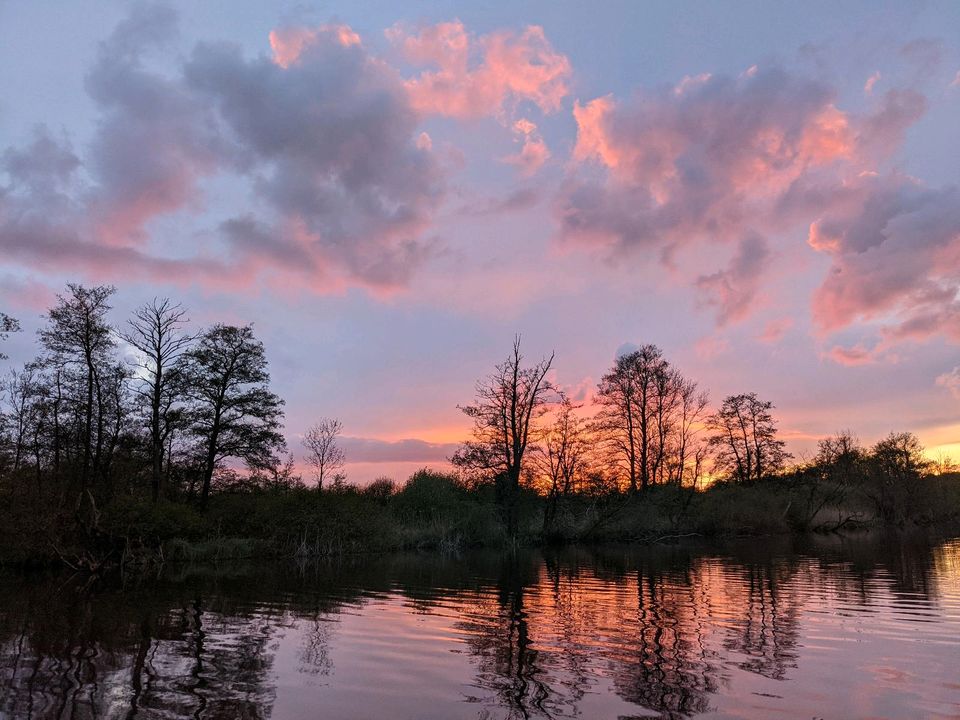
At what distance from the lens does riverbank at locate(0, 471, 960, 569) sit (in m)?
28.1

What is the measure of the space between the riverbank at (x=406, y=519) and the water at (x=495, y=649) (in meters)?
8.27

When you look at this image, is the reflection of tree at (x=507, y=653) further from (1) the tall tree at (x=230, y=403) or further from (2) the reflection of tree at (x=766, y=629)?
(1) the tall tree at (x=230, y=403)

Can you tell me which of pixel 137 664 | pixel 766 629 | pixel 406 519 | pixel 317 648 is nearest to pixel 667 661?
pixel 766 629

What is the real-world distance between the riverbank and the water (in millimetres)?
8272

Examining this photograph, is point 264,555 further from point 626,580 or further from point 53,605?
point 626,580

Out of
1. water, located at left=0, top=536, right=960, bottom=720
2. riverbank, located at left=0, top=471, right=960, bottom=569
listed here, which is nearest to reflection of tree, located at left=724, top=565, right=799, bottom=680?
water, located at left=0, top=536, right=960, bottom=720

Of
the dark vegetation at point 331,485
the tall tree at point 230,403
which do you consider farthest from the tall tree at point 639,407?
the tall tree at point 230,403

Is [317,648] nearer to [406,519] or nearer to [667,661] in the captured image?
[667,661]

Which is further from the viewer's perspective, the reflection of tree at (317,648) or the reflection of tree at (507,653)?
the reflection of tree at (317,648)

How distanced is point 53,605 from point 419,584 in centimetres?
1047

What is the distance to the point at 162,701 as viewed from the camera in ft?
24.8

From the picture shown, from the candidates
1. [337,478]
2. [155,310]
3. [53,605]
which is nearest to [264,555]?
[337,478]

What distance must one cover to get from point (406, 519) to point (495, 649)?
32.3 meters

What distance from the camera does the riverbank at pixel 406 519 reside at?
28109mm
